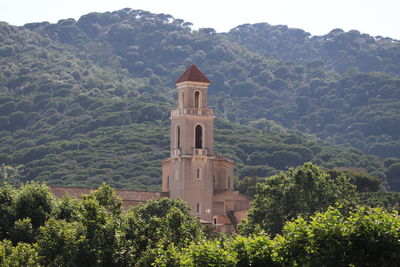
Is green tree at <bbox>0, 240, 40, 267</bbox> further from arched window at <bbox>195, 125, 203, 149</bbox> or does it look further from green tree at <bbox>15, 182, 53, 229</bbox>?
arched window at <bbox>195, 125, 203, 149</bbox>

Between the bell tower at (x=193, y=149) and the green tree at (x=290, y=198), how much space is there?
16061 millimetres

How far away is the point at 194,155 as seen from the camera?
102125mm

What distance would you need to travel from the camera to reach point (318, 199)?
3275 inches

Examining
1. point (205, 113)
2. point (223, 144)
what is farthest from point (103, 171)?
point (205, 113)

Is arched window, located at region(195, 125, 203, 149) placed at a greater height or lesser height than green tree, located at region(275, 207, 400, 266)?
greater

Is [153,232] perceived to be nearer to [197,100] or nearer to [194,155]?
[194,155]

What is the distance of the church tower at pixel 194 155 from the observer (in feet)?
332

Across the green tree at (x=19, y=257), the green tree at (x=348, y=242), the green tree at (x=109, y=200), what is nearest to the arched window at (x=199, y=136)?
the green tree at (x=109, y=200)

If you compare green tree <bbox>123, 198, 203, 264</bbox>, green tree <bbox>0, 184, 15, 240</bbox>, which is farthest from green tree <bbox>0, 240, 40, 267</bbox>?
green tree <bbox>0, 184, 15, 240</bbox>

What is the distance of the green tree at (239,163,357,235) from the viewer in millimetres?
81688

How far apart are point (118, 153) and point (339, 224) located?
154m

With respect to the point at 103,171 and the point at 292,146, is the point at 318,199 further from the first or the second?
the point at 292,146

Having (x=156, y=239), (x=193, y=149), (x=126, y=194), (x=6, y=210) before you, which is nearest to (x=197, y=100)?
(x=193, y=149)

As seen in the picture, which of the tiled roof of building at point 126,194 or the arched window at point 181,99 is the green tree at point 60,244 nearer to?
the tiled roof of building at point 126,194
